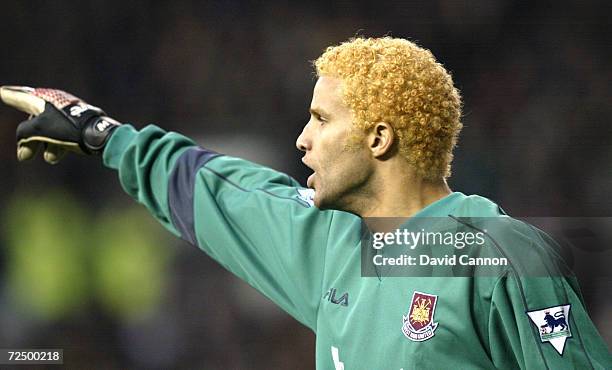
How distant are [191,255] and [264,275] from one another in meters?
1.76

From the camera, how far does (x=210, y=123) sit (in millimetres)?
4031

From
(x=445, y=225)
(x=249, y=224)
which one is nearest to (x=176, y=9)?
(x=249, y=224)

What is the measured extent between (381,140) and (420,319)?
1.25 ft

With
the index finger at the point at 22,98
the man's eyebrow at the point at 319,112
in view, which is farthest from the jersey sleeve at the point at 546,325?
the index finger at the point at 22,98

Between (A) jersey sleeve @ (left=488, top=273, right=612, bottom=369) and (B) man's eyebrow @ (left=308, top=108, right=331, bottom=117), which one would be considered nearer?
(A) jersey sleeve @ (left=488, top=273, right=612, bottom=369)

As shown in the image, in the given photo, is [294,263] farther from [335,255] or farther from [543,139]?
[543,139]

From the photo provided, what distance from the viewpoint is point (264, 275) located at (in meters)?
2.31

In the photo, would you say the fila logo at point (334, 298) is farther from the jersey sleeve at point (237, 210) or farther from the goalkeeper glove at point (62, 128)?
the goalkeeper glove at point (62, 128)

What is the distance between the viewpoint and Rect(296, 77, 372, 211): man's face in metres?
2.01

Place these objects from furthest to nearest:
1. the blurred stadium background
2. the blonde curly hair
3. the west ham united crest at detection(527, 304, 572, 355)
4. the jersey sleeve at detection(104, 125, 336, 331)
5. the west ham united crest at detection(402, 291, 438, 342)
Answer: the blurred stadium background < the jersey sleeve at detection(104, 125, 336, 331) < the blonde curly hair < the west ham united crest at detection(402, 291, 438, 342) < the west ham united crest at detection(527, 304, 572, 355)

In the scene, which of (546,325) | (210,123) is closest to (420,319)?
(546,325)

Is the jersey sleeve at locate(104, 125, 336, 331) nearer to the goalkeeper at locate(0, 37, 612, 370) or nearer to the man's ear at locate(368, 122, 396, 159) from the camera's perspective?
the goalkeeper at locate(0, 37, 612, 370)

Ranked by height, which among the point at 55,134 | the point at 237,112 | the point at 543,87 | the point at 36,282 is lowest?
the point at 36,282

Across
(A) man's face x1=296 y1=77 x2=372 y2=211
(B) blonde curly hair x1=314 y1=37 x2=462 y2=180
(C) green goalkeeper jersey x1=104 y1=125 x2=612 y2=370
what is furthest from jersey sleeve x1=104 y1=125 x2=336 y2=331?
(B) blonde curly hair x1=314 y1=37 x2=462 y2=180
